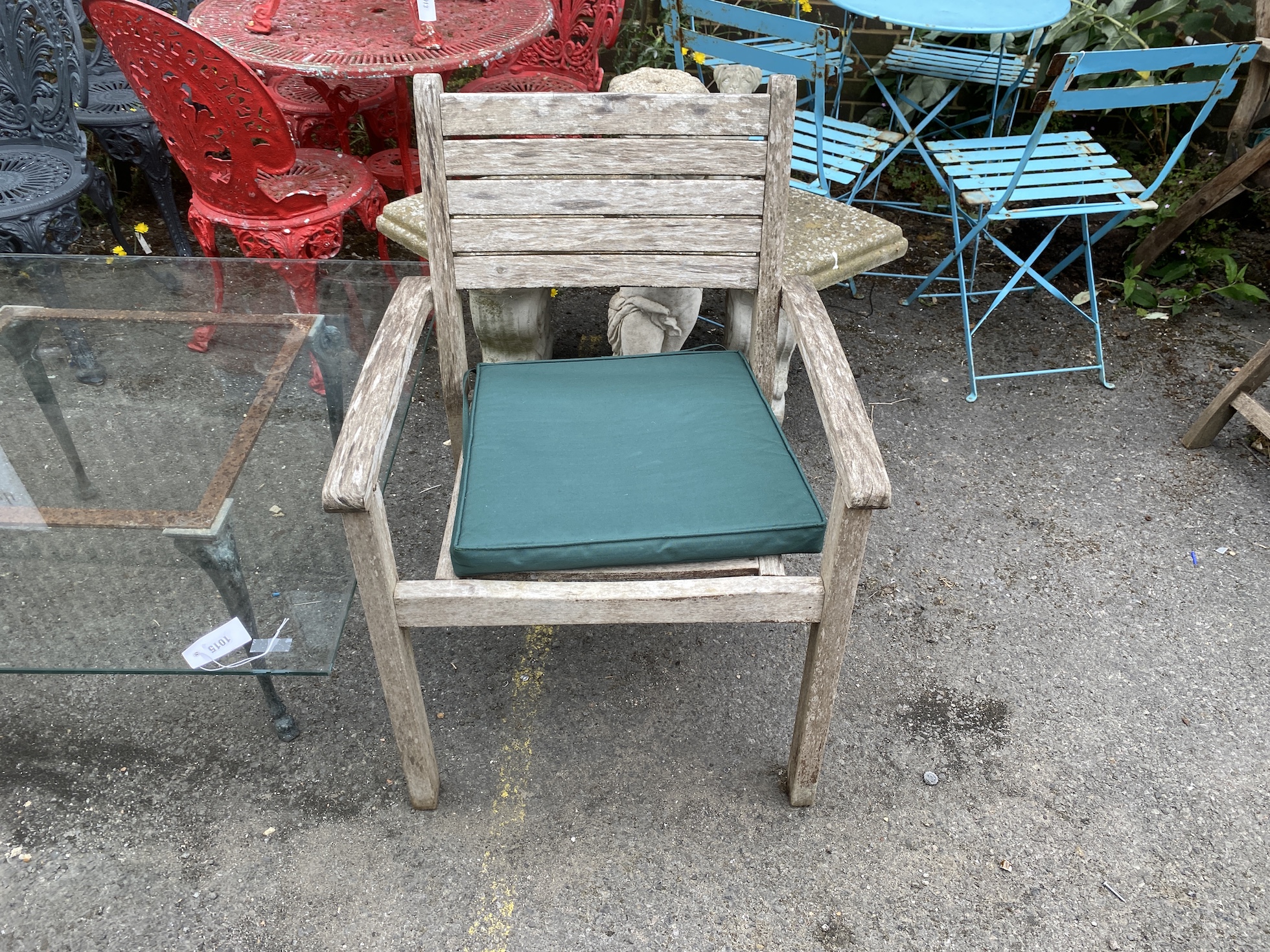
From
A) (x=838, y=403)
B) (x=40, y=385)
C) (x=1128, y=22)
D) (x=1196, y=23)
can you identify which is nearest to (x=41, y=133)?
(x=40, y=385)

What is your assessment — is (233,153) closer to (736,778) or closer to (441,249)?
(441,249)

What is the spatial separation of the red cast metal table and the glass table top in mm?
810

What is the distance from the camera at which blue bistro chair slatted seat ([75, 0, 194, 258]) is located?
11.5 ft

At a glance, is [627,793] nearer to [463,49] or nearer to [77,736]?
[77,736]

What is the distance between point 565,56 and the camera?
3969 millimetres

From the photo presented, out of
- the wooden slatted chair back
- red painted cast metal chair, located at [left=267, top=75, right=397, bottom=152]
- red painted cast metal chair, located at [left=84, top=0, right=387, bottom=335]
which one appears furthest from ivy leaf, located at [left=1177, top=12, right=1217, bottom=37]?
red painted cast metal chair, located at [left=84, top=0, right=387, bottom=335]

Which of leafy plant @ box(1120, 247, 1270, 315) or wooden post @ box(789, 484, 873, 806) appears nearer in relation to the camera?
wooden post @ box(789, 484, 873, 806)

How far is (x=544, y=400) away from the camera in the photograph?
Result: 1.96 metres

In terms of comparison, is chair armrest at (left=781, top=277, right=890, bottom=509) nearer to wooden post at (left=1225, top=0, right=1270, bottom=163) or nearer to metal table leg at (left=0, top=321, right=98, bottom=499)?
metal table leg at (left=0, top=321, right=98, bottom=499)

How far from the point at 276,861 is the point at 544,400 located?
1141 millimetres

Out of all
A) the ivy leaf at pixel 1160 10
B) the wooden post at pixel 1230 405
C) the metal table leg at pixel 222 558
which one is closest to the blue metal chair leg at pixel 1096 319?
the wooden post at pixel 1230 405

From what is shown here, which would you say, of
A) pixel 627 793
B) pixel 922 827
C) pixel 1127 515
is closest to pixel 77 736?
pixel 627 793

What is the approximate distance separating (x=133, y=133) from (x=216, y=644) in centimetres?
282

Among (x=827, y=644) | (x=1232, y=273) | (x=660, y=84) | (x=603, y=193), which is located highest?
(x=660, y=84)
